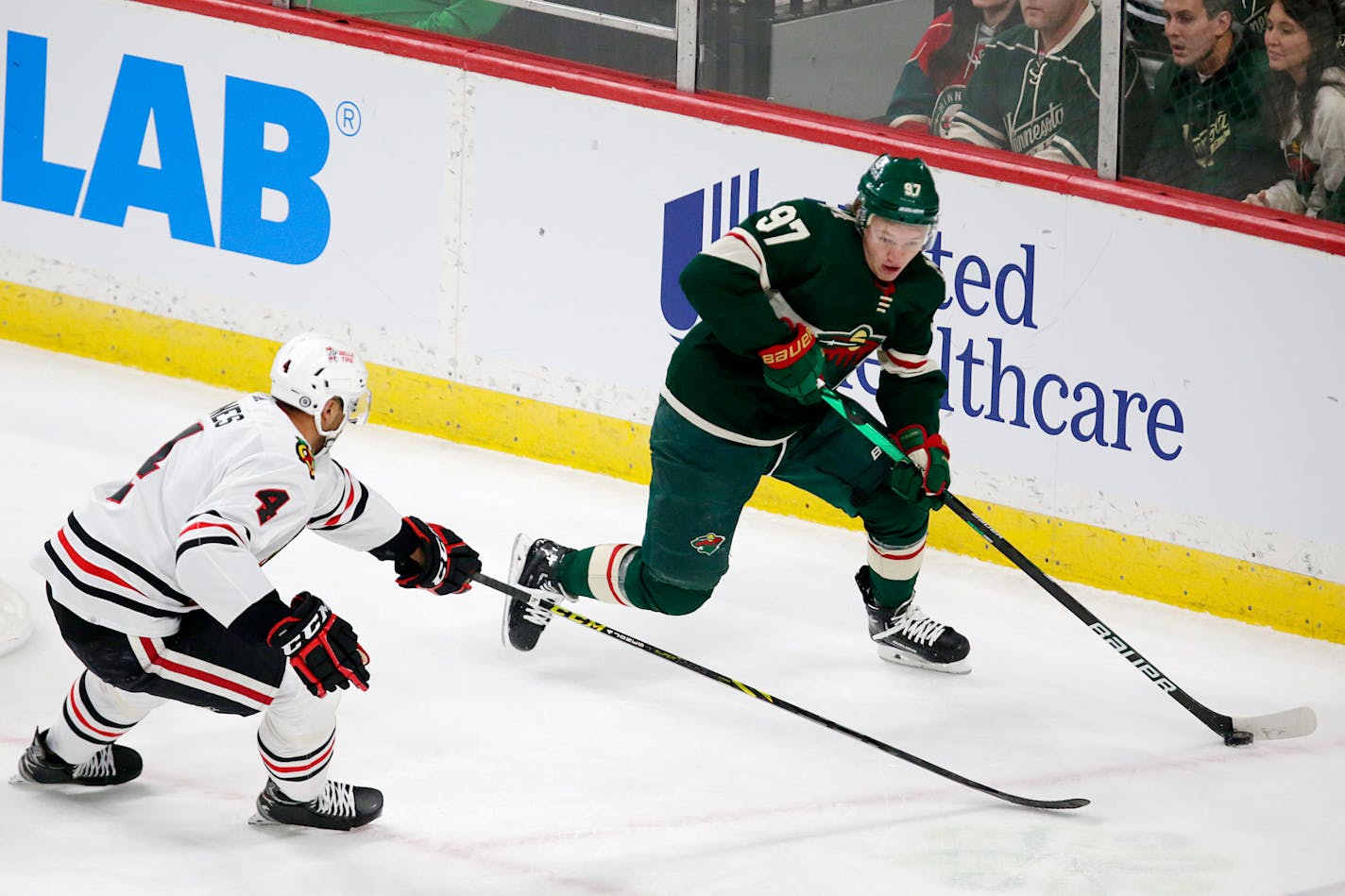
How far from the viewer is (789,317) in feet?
13.7

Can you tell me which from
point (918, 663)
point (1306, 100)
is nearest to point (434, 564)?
point (918, 663)

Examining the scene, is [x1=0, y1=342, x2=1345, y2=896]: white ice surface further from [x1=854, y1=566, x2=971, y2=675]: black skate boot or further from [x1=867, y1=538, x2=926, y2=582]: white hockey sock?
[x1=867, y1=538, x2=926, y2=582]: white hockey sock

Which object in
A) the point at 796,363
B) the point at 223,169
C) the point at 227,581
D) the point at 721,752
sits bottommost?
the point at 721,752

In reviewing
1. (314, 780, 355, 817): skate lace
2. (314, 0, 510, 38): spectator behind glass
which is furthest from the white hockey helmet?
(314, 0, 510, 38): spectator behind glass

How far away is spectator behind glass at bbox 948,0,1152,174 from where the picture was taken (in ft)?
16.4

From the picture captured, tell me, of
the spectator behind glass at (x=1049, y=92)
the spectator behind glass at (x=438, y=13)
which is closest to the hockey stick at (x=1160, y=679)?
the spectator behind glass at (x=1049, y=92)

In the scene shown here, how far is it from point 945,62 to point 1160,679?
1703 mm

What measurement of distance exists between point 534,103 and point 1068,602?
2169 millimetres

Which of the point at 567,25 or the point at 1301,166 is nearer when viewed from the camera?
the point at 1301,166

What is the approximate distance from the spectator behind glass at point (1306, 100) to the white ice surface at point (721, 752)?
1.06m

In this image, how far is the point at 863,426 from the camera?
14.4 ft

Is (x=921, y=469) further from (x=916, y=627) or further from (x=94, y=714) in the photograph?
(x=94, y=714)

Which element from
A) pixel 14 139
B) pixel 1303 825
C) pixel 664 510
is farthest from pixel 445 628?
pixel 14 139

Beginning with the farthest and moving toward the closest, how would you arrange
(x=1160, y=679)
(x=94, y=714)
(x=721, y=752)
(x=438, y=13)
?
(x=438, y=13)
(x=1160, y=679)
(x=721, y=752)
(x=94, y=714)
